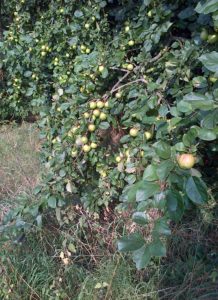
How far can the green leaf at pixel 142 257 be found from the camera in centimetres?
108

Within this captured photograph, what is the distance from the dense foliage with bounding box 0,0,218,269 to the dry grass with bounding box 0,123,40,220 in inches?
25.9

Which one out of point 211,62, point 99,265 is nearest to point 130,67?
point 99,265

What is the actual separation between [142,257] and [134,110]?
3.63ft

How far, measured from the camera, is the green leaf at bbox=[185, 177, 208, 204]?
1.08m

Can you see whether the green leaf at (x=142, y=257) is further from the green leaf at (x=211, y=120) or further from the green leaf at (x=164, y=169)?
the green leaf at (x=211, y=120)

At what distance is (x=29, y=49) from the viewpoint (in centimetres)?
386

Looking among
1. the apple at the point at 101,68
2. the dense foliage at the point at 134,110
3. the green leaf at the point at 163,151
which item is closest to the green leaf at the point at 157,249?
the dense foliage at the point at 134,110

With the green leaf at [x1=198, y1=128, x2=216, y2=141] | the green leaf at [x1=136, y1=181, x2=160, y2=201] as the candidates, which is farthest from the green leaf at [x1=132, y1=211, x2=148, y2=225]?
the green leaf at [x1=198, y1=128, x2=216, y2=141]

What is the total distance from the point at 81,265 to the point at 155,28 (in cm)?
138

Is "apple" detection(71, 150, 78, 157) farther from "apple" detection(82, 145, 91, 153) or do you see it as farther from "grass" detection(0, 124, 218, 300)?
"grass" detection(0, 124, 218, 300)

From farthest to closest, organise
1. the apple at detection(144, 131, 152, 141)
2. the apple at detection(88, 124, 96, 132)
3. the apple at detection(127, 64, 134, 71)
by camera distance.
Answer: the apple at detection(127, 64, 134, 71)
the apple at detection(88, 124, 96, 132)
the apple at detection(144, 131, 152, 141)

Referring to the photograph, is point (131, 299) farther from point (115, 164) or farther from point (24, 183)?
point (24, 183)

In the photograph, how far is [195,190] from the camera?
3.56 ft

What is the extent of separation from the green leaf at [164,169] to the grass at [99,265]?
1156 mm
